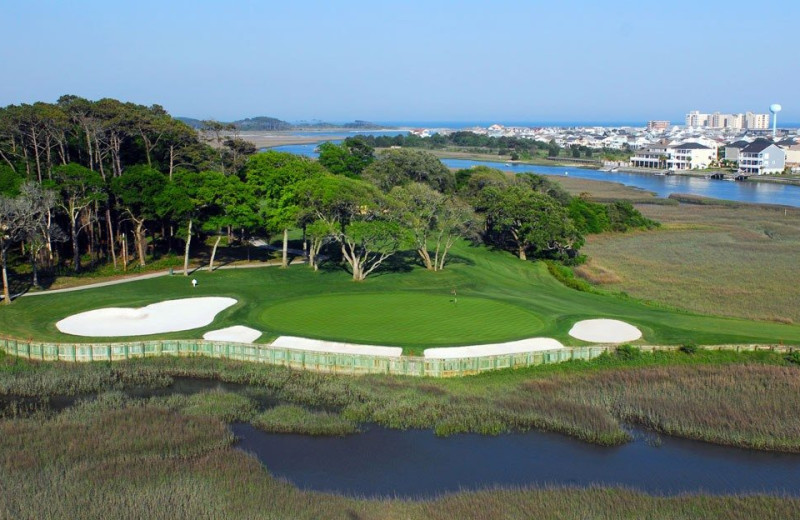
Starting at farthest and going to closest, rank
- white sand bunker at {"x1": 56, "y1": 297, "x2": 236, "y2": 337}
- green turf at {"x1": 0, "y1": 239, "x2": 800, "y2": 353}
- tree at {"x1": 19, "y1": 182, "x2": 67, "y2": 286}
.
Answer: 1. tree at {"x1": 19, "y1": 182, "x2": 67, "y2": 286}
2. white sand bunker at {"x1": 56, "y1": 297, "x2": 236, "y2": 337}
3. green turf at {"x1": 0, "y1": 239, "x2": 800, "y2": 353}

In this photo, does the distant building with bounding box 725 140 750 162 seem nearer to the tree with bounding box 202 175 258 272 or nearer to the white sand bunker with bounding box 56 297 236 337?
the tree with bounding box 202 175 258 272

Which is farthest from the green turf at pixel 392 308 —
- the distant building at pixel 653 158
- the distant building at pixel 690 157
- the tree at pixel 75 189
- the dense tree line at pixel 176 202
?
the distant building at pixel 653 158

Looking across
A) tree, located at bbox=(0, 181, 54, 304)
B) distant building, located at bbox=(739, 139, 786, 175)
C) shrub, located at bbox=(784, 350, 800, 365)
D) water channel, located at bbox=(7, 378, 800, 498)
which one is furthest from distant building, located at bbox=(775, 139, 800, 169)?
tree, located at bbox=(0, 181, 54, 304)

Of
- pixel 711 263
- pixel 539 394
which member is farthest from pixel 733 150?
pixel 539 394

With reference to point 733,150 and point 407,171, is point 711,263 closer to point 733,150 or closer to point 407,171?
point 407,171

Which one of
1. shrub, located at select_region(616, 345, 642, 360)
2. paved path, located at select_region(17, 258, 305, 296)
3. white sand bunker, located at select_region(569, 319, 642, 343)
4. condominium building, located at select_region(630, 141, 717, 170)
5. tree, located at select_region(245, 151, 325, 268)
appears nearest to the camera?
shrub, located at select_region(616, 345, 642, 360)

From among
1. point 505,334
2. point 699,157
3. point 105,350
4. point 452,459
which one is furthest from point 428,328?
point 699,157
